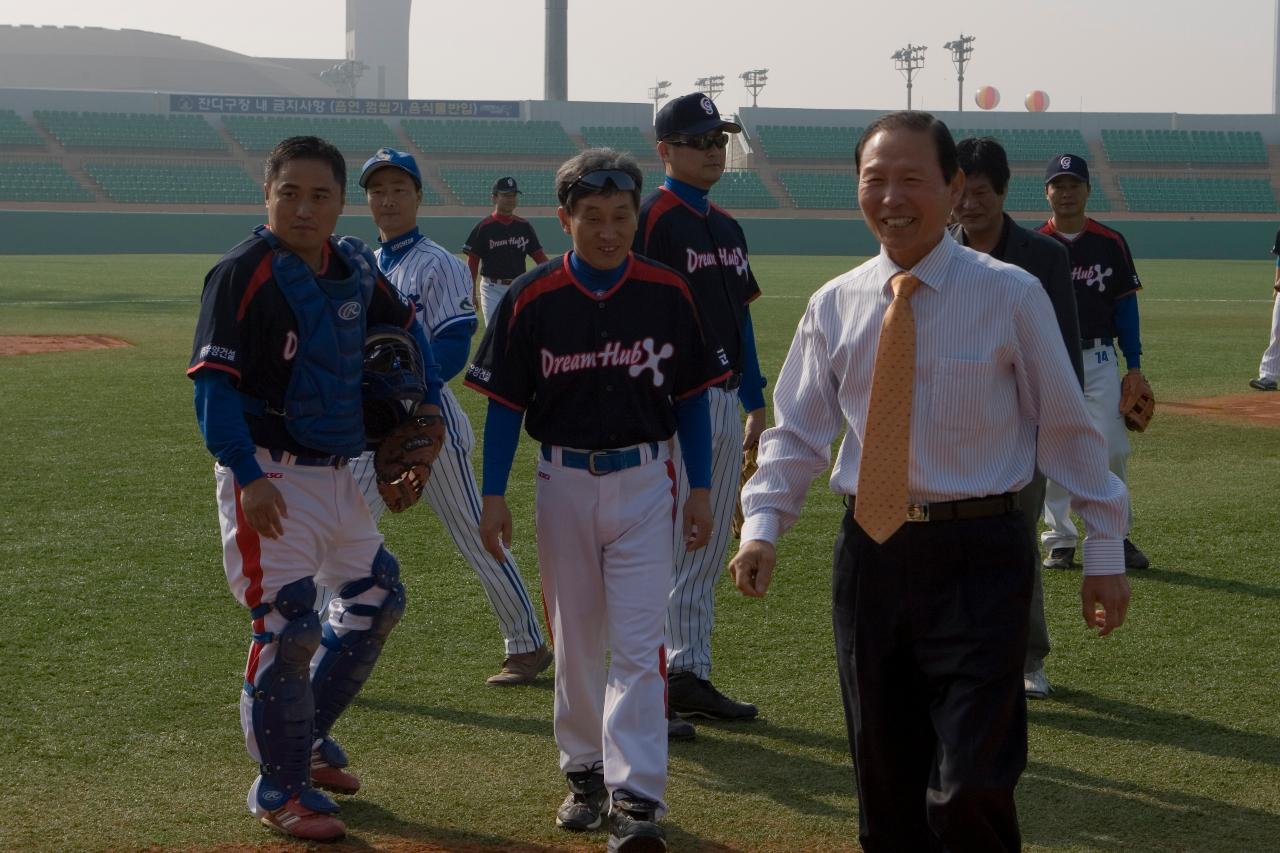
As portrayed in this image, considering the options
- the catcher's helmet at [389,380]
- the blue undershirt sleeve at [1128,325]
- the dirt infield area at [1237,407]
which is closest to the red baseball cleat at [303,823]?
the catcher's helmet at [389,380]

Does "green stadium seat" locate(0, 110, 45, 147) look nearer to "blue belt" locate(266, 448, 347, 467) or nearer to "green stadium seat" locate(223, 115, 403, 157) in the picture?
"green stadium seat" locate(223, 115, 403, 157)

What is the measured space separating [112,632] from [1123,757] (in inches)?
166

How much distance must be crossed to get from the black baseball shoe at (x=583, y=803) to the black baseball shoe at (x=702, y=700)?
951 mm

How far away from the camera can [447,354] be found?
5.64 metres

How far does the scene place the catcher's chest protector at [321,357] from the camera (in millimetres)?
4176

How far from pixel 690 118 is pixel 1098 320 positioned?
3.49m

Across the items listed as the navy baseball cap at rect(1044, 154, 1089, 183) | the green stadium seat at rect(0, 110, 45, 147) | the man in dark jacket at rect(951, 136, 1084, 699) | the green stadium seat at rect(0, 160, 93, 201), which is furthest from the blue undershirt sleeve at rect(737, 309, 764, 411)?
the green stadium seat at rect(0, 110, 45, 147)

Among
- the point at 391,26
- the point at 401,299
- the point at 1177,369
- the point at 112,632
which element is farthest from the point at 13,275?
the point at 391,26

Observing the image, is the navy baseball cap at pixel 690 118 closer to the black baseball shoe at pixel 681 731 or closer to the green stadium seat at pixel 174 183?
the black baseball shoe at pixel 681 731

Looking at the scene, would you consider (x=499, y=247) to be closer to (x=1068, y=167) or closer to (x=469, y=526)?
(x=1068, y=167)

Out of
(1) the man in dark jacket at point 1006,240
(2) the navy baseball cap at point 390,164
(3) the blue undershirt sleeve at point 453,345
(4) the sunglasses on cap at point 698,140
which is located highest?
(4) the sunglasses on cap at point 698,140

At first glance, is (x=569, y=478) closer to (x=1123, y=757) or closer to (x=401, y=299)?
(x=401, y=299)

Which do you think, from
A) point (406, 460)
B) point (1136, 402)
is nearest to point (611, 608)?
point (406, 460)

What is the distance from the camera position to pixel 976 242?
5.36 metres
